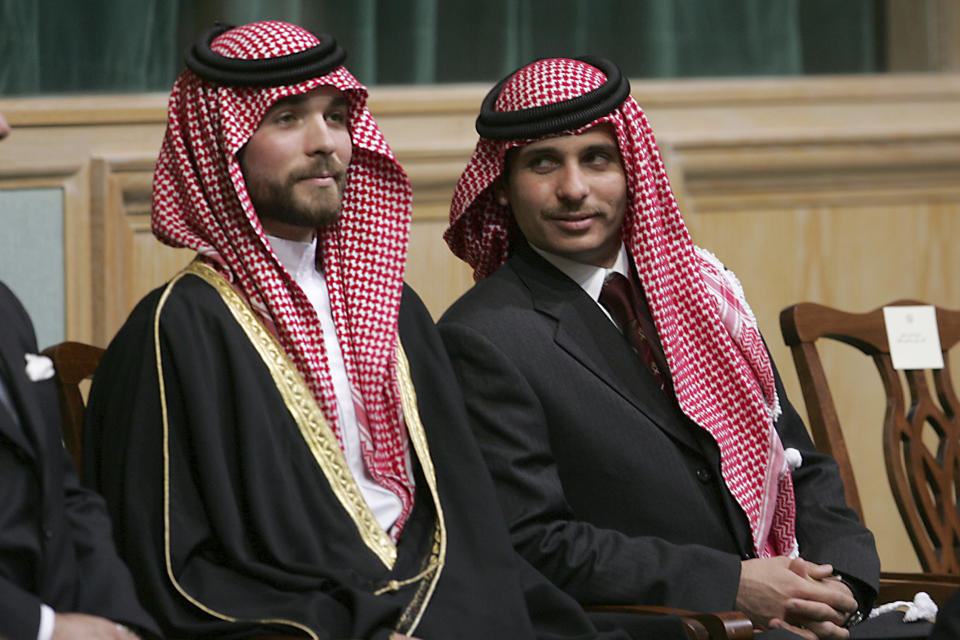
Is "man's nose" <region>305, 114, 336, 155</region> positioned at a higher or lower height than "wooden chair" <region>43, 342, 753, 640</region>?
higher

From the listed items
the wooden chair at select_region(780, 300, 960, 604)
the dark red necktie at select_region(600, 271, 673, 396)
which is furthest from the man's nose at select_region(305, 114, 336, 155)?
the wooden chair at select_region(780, 300, 960, 604)

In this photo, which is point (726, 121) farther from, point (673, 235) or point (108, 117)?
A: point (108, 117)

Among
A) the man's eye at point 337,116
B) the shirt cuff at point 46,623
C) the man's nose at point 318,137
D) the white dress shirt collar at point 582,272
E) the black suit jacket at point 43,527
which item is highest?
the man's eye at point 337,116

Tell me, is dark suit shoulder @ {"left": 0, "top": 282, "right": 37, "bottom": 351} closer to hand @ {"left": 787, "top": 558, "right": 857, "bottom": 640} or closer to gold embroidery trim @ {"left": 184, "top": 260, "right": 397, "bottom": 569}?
gold embroidery trim @ {"left": 184, "top": 260, "right": 397, "bottom": 569}

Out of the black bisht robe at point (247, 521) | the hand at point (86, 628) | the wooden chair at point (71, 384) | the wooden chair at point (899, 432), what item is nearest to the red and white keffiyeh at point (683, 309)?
the wooden chair at point (899, 432)

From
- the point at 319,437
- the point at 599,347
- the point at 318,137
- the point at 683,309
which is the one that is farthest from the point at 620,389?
the point at 318,137

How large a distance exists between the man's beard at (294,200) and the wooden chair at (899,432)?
48.0 inches

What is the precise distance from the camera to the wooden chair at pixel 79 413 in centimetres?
247

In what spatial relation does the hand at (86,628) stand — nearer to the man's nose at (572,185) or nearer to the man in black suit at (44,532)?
the man in black suit at (44,532)

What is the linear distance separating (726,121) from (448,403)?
1.92 meters

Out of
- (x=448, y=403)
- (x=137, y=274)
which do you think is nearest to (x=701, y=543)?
(x=448, y=403)

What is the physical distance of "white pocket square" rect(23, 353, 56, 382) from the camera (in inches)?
88.4

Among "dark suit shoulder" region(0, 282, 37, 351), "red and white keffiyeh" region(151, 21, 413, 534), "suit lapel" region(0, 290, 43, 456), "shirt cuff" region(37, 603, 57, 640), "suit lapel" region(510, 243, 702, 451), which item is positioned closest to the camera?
"shirt cuff" region(37, 603, 57, 640)

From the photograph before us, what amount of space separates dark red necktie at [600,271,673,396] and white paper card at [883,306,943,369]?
742 millimetres
